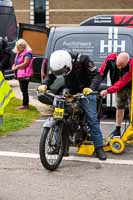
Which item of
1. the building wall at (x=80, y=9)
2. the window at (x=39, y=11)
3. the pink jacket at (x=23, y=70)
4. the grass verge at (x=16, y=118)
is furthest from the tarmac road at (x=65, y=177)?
the window at (x=39, y=11)

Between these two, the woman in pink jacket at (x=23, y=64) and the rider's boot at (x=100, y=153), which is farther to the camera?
the woman in pink jacket at (x=23, y=64)

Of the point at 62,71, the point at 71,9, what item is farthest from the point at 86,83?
the point at 71,9

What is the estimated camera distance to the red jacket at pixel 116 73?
24.0 ft

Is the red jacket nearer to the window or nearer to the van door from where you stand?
the van door

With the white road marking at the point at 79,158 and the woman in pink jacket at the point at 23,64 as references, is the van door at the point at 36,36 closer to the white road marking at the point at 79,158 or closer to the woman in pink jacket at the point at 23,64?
the woman in pink jacket at the point at 23,64

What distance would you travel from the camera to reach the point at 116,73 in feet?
24.9

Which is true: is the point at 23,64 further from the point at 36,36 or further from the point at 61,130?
the point at 61,130

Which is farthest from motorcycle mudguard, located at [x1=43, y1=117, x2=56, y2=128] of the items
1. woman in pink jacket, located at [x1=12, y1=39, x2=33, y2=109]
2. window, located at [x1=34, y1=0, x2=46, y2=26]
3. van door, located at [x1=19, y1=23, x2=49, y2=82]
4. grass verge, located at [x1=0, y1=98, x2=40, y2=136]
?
window, located at [x1=34, y1=0, x2=46, y2=26]

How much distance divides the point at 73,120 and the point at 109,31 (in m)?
3.69

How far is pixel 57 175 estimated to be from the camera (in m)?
6.26

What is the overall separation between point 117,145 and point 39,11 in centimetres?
4160

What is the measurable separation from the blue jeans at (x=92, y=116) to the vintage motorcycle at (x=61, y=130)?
0.09m

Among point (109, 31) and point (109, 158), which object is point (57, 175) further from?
point (109, 31)

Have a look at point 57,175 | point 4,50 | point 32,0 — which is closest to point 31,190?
point 57,175
